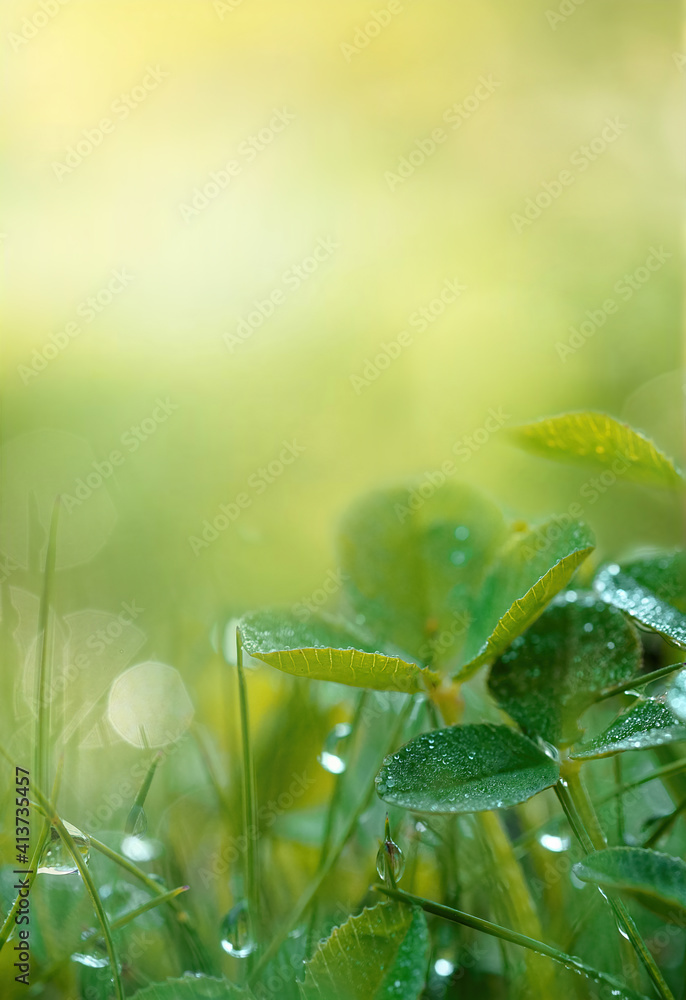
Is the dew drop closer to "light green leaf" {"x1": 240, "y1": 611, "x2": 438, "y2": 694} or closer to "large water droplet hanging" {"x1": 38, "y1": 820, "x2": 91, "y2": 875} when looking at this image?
"light green leaf" {"x1": 240, "y1": 611, "x2": 438, "y2": 694}

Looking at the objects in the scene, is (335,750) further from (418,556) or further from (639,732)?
(639,732)

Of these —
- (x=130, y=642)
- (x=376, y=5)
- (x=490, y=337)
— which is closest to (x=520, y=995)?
(x=130, y=642)

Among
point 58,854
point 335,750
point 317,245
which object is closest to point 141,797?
point 58,854

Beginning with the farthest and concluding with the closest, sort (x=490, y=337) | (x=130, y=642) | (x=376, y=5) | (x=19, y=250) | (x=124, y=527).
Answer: (x=376, y=5) → (x=490, y=337) → (x=19, y=250) → (x=124, y=527) → (x=130, y=642)

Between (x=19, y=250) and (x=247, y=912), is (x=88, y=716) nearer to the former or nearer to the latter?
(x=247, y=912)

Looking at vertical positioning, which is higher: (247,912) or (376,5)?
(376,5)

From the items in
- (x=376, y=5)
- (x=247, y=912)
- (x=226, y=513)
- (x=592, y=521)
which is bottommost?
(x=226, y=513)
